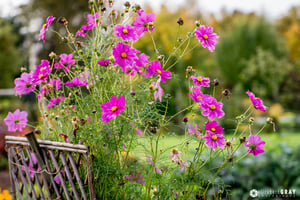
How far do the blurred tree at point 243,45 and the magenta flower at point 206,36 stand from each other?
36.8 ft

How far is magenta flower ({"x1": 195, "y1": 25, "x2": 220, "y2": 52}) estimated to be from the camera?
118 cm

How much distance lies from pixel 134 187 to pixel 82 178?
0.65 ft

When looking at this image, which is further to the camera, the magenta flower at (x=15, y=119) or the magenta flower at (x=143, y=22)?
the magenta flower at (x=15, y=119)

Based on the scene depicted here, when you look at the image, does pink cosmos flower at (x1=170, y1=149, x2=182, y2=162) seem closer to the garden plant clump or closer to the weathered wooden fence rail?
the garden plant clump

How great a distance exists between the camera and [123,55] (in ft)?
3.52

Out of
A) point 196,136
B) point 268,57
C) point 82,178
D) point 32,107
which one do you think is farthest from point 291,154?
point 268,57

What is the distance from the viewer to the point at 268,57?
10.4 metres

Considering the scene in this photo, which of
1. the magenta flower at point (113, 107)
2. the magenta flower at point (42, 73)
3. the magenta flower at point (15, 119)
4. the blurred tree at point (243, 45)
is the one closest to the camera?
the magenta flower at point (113, 107)

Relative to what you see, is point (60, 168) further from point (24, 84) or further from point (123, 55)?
point (123, 55)

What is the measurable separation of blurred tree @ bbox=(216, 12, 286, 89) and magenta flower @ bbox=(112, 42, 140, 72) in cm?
1142

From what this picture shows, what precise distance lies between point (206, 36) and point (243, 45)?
1179cm

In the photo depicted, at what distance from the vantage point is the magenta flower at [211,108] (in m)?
1.08

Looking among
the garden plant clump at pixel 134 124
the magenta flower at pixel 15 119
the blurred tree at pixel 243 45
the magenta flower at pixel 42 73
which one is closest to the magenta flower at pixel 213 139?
the garden plant clump at pixel 134 124

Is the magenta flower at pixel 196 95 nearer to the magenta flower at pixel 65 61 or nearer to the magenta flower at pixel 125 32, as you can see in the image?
the magenta flower at pixel 125 32
